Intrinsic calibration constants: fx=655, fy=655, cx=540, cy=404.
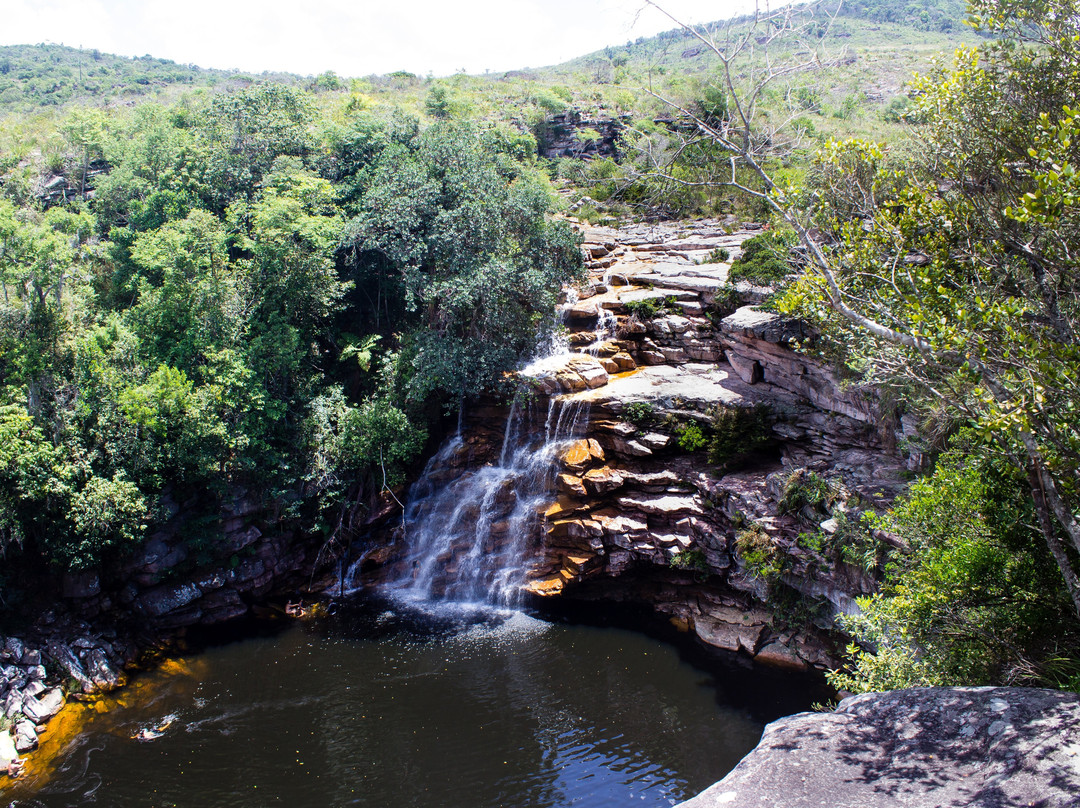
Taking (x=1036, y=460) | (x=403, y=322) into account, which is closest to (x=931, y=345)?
(x=1036, y=460)

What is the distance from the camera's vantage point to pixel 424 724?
1529 cm

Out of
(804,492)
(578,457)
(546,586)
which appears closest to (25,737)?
(546,586)

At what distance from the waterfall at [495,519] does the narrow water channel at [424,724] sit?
167 cm

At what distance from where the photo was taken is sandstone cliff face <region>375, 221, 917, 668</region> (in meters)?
16.1

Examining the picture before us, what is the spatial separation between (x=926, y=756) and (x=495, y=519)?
1508 cm

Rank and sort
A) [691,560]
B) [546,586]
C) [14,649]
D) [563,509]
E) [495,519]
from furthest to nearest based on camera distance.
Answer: [495,519] < [563,509] < [546,586] < [691,560] < [14,649]

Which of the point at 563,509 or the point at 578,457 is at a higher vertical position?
the point at 578,457

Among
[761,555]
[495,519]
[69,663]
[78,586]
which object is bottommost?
[69,663]

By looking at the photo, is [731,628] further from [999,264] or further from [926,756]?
[999,264]

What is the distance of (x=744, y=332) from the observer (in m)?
19.2

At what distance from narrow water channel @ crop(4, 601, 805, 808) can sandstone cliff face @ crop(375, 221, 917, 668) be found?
1.87 metres

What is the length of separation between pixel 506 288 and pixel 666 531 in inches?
377

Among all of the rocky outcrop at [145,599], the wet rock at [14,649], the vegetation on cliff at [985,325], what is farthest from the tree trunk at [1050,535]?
the wet rock at [14,649]

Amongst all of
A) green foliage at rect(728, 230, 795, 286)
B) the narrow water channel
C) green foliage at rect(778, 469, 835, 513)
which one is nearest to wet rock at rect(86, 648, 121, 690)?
the narrow water channel
